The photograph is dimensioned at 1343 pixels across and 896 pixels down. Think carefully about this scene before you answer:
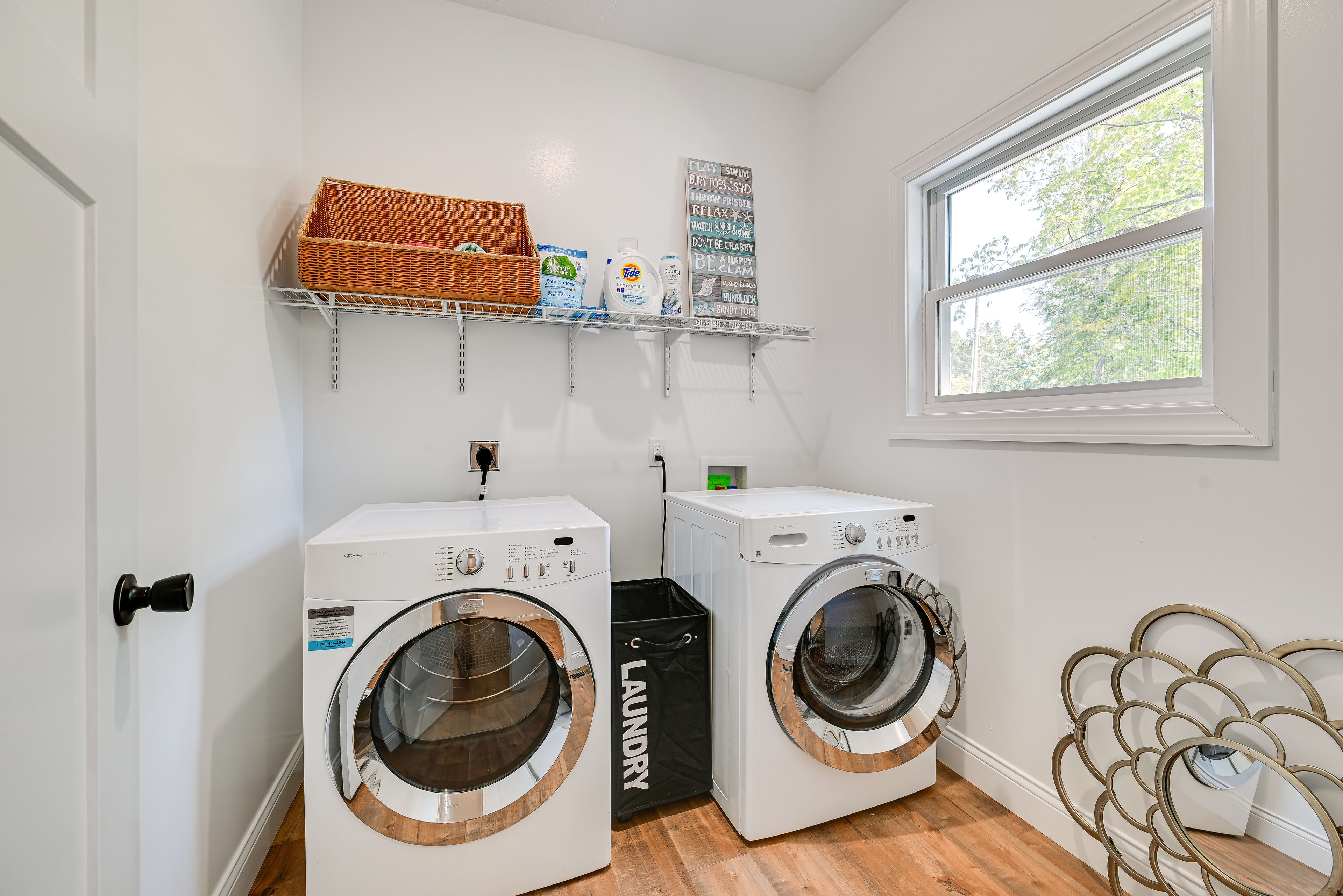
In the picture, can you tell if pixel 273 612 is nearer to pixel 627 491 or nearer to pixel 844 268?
pixel 627 491

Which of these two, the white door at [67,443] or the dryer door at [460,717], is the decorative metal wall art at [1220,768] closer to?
the dryer door at [460,717]

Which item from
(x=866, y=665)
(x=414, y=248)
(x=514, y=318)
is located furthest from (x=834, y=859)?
(x=414, y=248)

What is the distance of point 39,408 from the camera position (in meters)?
0.57

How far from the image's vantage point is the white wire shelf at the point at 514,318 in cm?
161

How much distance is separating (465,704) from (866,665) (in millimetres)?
1089

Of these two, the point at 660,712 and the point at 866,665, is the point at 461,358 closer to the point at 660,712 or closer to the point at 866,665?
the point at 660,712

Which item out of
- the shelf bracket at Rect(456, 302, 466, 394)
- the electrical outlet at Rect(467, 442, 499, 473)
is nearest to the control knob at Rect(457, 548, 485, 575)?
the electrical outlet at Rect(467, 442, 499, 473)

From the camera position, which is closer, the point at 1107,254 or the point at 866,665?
the point at 1107,254

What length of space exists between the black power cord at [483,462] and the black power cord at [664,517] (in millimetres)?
620

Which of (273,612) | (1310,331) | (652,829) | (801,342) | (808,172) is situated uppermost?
(808,172)

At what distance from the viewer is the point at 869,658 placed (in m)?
1.59

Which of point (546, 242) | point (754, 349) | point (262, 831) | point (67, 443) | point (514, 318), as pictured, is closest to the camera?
point (67, 443)

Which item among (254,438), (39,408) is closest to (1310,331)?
(39,408)

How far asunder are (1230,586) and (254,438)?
2.29m
